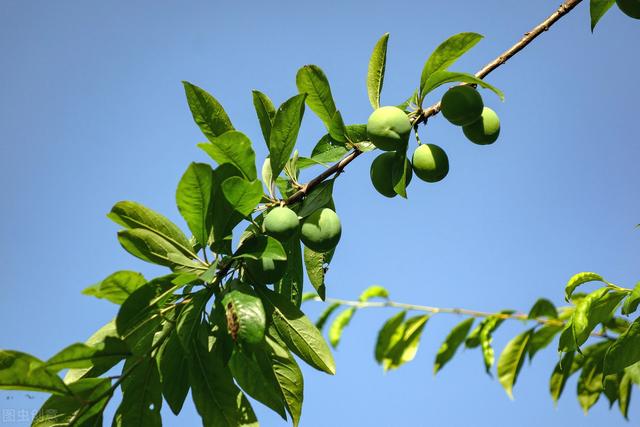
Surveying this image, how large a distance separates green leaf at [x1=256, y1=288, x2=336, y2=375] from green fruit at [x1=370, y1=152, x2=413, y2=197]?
41 centimetres

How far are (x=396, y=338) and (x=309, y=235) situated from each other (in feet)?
5.52

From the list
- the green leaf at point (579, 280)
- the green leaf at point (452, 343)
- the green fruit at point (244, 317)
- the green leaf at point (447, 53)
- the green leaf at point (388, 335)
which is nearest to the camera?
the green fruit at point (244, 317)

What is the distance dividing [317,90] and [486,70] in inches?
18.0

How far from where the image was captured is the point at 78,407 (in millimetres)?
1489

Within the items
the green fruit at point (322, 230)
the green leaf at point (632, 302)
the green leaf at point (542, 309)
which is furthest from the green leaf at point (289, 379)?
the green leaf at point (542, 309)

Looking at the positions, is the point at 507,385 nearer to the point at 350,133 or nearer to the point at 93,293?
the point at 350,133

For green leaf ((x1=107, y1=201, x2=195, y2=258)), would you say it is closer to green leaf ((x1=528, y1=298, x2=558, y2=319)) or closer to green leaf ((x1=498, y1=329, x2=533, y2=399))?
green leaf ((x1=528, y1=298, x2=558, y2=319))

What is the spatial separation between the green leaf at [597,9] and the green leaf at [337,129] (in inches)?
28.9

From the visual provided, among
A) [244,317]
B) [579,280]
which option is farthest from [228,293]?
[579,280]

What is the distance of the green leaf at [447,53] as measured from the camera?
1.65 metres

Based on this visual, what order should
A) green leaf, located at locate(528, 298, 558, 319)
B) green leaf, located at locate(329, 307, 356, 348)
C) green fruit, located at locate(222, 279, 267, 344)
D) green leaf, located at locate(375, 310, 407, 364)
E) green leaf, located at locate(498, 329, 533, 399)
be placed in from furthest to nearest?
green leaf, located at locate(329, 307, 356, 348) < green leaf, located at locate(375, 310, 407, 364) < green leaf, located at locate(498, 329, 533, 399) < green leaf, located at locate(528, 298, 558, 319) < green fruit, located at locate(222, 279, 267, 344)

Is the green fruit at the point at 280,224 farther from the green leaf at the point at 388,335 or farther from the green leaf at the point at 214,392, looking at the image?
the green leaf at the point at 388,335

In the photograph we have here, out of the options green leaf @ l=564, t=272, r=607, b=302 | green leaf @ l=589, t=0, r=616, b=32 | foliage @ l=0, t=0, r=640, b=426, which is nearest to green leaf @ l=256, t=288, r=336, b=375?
foliage @ l=0, t=0, r=640, b=426

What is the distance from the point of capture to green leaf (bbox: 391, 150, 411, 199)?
1.66 m
